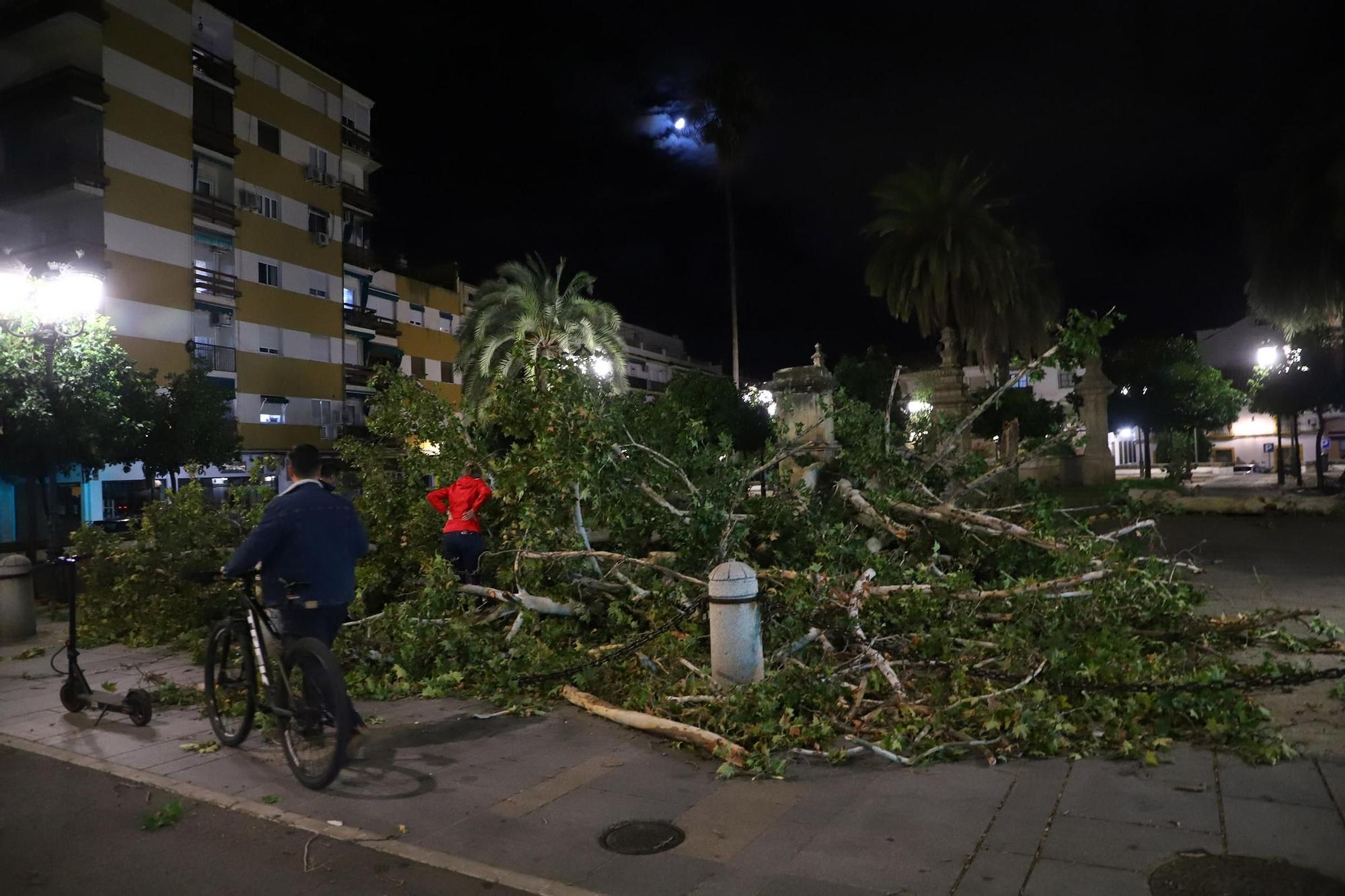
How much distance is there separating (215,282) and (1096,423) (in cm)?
3168

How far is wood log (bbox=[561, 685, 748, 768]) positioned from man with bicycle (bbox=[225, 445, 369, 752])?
171 cm

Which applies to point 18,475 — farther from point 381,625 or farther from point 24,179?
point 381,625

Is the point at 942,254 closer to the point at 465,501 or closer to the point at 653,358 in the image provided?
the point at 465,501

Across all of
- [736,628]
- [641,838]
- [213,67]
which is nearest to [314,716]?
[641,838]

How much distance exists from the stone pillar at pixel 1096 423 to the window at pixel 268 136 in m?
31.6

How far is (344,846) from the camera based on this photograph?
4.17m

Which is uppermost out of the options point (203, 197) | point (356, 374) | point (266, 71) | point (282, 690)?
point (266, 71)

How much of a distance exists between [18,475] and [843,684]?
82.5ft

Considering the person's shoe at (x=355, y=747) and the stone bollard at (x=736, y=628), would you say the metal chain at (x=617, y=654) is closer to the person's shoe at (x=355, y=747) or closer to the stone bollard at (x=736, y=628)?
the stone bollard at (x=736, y=628)

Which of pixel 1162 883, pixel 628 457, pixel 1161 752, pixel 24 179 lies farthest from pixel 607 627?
pixel 24 179

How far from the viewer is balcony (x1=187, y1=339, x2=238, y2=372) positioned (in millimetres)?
34044

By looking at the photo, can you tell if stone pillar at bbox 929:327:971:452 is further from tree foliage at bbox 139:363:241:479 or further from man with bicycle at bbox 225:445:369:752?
tree foliage at bbox 139:363:241:479

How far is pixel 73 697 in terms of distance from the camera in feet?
21.5

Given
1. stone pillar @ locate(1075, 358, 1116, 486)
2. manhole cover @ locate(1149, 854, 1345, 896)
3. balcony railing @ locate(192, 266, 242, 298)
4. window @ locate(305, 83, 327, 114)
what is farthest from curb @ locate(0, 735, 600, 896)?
window @ locate(305, 83, 327, 114)
